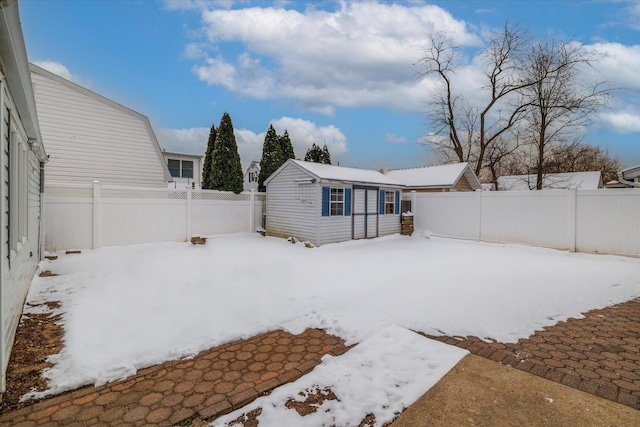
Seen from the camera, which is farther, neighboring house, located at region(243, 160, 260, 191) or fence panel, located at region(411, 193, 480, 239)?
neighboring house, located at region(243, 160, 260, 191)

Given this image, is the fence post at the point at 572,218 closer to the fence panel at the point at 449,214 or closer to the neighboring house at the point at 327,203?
the fence panel at the point at 449,214

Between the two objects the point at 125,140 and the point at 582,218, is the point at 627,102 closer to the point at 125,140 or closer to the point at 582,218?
the point at 582,218

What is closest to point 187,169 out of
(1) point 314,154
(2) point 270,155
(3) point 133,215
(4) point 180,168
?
(4) point 180,168

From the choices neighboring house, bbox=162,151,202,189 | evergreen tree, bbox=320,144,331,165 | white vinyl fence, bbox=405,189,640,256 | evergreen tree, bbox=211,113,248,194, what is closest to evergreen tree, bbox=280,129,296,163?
evergreen tree, bbox=320,144,331,165

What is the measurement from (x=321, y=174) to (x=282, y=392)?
8.44m

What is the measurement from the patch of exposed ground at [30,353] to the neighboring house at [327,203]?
286 inches

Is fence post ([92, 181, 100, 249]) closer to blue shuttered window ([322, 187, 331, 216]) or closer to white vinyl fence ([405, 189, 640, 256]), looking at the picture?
blue shuttered window ([322, 187, 331, 216])

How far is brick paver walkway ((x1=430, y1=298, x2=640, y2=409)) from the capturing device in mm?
2643

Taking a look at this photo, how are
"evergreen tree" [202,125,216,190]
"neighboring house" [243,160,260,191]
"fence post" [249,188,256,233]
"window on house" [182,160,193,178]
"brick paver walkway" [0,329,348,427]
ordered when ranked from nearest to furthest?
"brick paver walkway" [0,329,348,427]
"fence post" [249,188,256,233]
"evergreen tree" [202,125,216,190]
"window on house" [182,160,193,178]
"neighboring house" [243,160,260,191]

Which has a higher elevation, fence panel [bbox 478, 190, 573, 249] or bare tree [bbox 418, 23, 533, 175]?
bare tree [bbox 418, 23, 533, 175]

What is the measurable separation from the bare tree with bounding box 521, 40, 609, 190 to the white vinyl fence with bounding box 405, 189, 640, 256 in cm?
634

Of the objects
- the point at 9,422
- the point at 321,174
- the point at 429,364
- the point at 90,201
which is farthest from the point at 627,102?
the point at 90,201

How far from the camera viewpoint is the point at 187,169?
2278 centimetres

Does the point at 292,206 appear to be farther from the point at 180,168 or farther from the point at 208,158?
Answer: the point at 180,168
